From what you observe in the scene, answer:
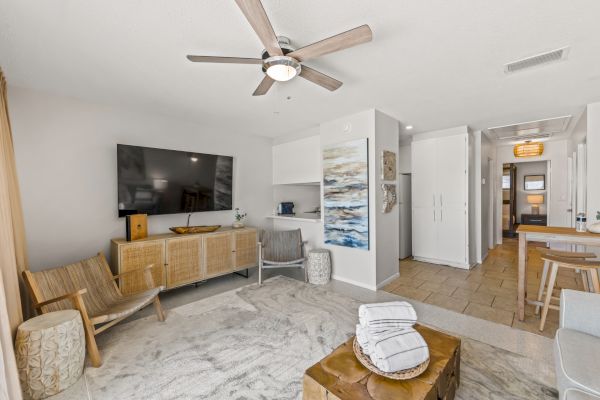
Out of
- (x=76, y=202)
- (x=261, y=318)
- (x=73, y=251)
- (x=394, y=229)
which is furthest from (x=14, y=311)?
(x=394, y=229)

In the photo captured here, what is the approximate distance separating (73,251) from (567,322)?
14.8 feet

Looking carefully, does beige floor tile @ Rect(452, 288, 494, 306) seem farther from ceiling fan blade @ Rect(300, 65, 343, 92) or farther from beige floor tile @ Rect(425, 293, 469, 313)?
ceiling fan blade @ Rect(300, 65, 343, 92)

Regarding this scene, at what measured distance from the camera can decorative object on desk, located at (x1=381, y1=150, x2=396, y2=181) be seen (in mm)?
3500

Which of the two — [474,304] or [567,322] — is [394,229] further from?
[567,322]

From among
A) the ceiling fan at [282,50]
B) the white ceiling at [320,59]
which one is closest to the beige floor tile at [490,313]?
the white ceiling at [320,59]

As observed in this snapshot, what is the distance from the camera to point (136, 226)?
3.09 metres

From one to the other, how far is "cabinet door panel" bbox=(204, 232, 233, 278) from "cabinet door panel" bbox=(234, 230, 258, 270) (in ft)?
0.34

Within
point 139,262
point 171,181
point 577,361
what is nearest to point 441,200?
point 577,361

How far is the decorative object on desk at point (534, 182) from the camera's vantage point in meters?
7.34

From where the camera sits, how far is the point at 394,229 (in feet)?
12.6

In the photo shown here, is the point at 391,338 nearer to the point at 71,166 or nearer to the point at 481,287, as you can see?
the point at 481,287

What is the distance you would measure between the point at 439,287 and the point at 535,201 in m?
6.21

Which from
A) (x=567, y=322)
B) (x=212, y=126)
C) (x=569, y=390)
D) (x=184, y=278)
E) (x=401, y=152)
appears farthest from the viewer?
(x=401, y=152)

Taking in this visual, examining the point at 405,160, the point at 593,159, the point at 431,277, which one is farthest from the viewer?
the point at 405,160
